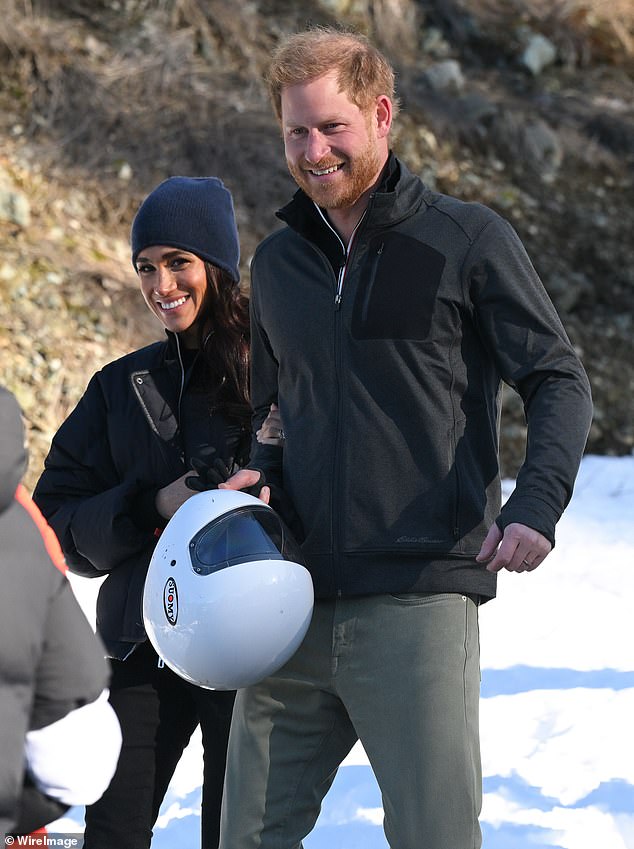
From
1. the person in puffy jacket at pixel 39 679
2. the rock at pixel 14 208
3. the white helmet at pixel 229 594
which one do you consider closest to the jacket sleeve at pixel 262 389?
the white helmet at pixel 229 594

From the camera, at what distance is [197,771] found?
4941 millimetres

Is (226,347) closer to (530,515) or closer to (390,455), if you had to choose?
(390,455)

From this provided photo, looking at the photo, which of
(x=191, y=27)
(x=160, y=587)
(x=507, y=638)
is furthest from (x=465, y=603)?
(x=191, y=27)

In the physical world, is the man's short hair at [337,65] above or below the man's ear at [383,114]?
above

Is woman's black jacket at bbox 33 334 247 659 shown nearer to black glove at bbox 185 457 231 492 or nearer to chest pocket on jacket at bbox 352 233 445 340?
black glove at bbox 185 457 231 492

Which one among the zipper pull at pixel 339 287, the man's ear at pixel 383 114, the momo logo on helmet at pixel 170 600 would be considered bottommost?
the momo logo on helmet at pixel 170 600

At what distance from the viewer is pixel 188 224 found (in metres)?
3.28

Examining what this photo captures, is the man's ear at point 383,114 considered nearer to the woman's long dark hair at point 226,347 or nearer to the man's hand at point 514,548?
the woman's long dark hair at point 226,347

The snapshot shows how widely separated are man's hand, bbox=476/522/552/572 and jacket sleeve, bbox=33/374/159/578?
40.2 inches

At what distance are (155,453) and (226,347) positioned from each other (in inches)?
13.0

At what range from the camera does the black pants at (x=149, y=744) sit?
3.07 m

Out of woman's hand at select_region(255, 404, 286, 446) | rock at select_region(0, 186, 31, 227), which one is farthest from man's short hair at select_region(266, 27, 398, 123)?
rock at select_region(0, 186, 31, 227)

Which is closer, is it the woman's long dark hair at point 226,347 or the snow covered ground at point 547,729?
the woman's long dark hair at point 226,347

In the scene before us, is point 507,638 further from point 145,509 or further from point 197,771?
point 145,509
